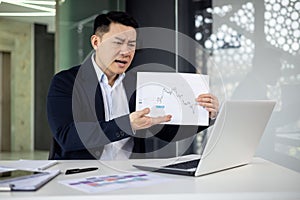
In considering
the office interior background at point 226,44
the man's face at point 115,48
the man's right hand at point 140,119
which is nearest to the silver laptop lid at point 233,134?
the man's right hand at point 140,119

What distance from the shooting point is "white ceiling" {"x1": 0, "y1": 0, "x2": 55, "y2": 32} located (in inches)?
181

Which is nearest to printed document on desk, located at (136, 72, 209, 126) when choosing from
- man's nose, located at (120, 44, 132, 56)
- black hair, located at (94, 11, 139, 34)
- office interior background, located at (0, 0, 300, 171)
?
man's nose, located at (120, 44, 132, 56)

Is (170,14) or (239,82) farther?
(170,14)

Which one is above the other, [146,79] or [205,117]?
[146,79]

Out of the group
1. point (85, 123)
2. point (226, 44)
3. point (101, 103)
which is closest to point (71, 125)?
point (85, 123)

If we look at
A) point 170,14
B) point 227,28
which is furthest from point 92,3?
point 227,28

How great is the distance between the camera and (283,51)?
10.1ft

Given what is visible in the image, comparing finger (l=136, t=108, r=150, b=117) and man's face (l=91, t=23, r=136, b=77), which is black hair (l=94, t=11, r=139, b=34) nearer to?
man's face (l=91, t=23, r=136, b=77)

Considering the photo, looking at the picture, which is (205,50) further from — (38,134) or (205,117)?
(38,134)

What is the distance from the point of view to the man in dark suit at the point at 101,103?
1.58 meters

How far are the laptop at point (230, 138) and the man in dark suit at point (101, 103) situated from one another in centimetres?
19

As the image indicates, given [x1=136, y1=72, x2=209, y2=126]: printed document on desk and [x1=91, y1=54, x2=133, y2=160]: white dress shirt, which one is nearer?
[x1=136, y1=72, x2=209, y2=126]: printed document on desk

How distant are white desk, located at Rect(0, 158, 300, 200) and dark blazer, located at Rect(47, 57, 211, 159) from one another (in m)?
0.22

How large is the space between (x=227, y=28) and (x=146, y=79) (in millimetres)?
2071
